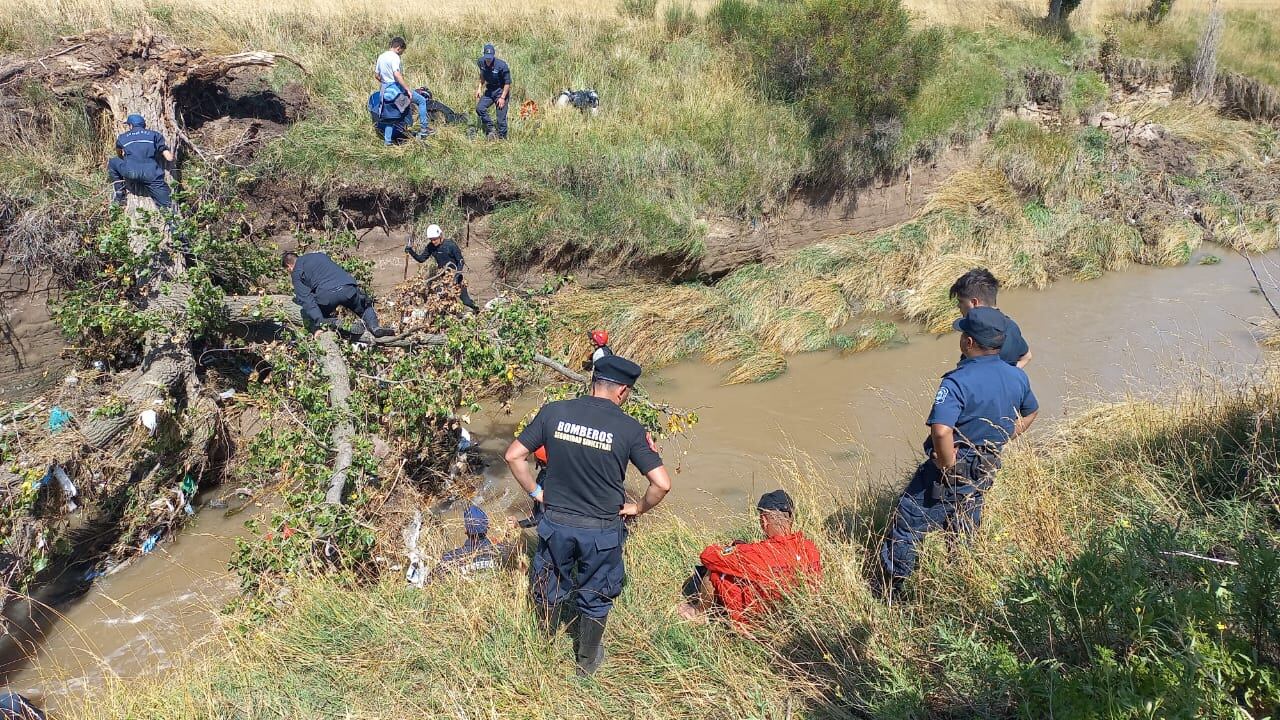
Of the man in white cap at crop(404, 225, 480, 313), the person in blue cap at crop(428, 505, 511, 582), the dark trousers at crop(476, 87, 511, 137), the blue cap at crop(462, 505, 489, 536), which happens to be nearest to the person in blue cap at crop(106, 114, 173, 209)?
the man in white cap at crop(404, 225, 480, 313)

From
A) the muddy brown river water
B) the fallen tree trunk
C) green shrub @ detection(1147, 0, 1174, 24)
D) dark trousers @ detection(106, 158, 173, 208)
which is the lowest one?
the muddy brown river water

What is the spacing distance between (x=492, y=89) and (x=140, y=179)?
4506 millimetres

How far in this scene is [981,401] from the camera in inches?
154

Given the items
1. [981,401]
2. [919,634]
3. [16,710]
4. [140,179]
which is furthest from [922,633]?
[140,179]

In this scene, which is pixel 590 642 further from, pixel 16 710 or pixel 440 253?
pixel 440 253

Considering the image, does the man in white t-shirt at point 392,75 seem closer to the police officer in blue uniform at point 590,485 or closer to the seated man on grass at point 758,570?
the police officer in blue uniform at point 590,485

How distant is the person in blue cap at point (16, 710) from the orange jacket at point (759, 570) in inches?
131

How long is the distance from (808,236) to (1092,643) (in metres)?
9.87

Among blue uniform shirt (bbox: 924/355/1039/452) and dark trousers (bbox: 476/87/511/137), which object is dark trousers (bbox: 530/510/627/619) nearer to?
blue uniform shirt (bbox: 924/355/1039/452)

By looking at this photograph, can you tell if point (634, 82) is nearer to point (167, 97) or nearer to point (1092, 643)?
point (167, 97)

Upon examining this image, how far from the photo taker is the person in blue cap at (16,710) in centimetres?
381

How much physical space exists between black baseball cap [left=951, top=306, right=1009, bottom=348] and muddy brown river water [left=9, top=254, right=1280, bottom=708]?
2.27 metres

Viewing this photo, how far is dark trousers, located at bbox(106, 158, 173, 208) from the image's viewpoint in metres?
7.51

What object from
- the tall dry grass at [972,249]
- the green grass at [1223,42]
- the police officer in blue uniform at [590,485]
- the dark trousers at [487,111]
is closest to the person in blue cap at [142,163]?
the dark trousers at [487,111]
